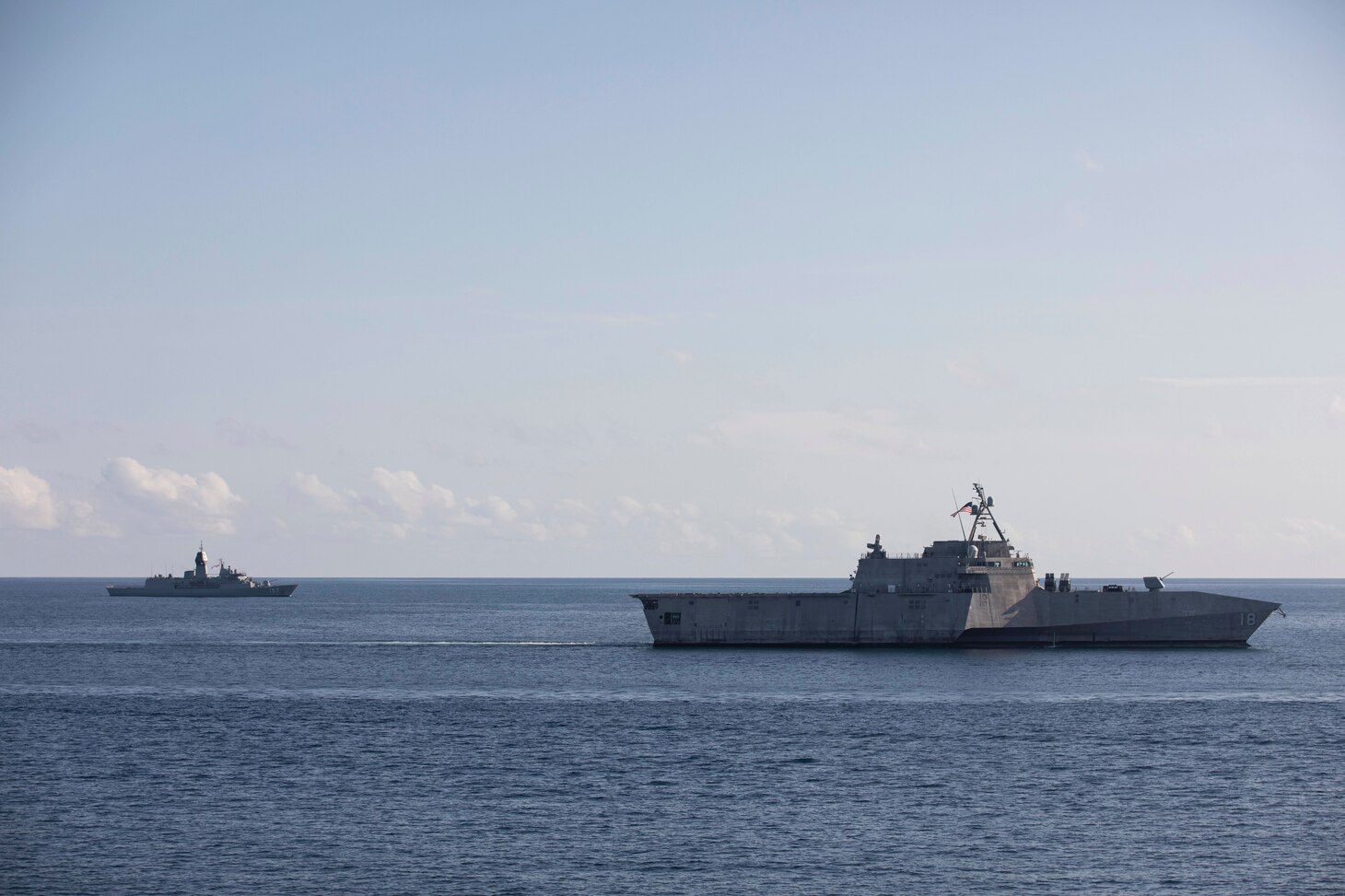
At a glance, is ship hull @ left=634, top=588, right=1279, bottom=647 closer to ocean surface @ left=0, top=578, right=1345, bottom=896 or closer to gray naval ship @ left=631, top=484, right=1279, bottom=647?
gray naval ship @ left=631, top=484, right=1279, bottom=647

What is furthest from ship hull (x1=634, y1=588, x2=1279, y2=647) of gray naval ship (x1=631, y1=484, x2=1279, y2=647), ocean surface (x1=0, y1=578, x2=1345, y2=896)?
ocean surface (x1=0, y1=578, x2=1345, y2=896)

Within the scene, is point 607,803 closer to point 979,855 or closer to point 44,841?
point 979,855

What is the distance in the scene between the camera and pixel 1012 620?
92.9 meters

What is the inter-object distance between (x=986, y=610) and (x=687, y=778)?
4883cm

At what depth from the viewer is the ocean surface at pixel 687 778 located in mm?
36625

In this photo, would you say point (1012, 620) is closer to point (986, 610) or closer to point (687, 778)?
point (986, 610)

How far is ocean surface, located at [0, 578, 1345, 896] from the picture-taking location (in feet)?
120

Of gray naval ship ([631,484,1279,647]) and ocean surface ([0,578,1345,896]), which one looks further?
gray naval ship ([631,484,1279,647])

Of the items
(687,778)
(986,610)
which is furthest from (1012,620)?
(687,778)

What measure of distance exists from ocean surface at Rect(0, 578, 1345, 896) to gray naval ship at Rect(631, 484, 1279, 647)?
516 centimetres

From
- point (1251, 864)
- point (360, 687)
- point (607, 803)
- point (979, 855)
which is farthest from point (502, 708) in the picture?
point (1251, 864)

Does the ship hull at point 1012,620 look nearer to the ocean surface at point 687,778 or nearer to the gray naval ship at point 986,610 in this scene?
the gray naval ship at point 986,610

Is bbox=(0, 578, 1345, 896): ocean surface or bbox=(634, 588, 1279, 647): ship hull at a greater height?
bbox=(634, 588, 1279, 647): ship hull

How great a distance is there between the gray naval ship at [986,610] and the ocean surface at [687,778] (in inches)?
203
